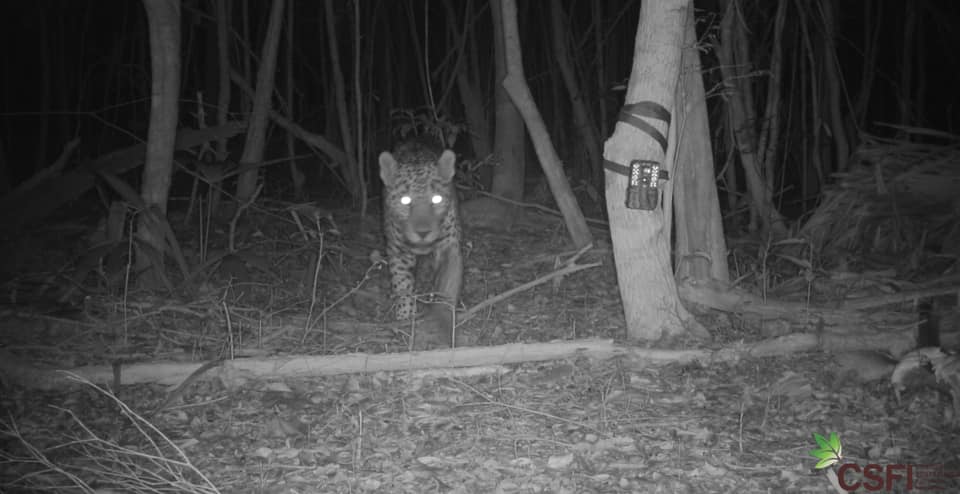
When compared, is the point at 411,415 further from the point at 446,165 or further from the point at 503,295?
the point at 446,165

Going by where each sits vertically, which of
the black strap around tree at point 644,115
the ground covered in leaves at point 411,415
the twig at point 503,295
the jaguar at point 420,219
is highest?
the black strap around tree at point 644,115

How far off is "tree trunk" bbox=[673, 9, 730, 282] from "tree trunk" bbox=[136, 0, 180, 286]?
419 centimetres

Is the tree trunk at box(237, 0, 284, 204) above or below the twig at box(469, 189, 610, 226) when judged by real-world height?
above

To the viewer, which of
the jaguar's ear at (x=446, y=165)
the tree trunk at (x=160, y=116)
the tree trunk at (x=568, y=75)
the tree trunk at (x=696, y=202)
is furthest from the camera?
the tree trunk at (x=568, y=75)


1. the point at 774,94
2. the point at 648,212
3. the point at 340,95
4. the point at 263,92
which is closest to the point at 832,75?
the point at 774,94

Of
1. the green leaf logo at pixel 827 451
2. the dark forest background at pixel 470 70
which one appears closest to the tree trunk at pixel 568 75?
the dark forest background at pixel 470 70


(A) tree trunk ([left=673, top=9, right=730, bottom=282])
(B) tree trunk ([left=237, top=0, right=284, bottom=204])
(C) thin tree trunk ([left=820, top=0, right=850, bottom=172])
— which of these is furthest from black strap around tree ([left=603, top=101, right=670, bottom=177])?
(B) tree trunk ([left=237, top=0, right=284, bottom=204])

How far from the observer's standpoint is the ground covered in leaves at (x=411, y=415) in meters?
3.86

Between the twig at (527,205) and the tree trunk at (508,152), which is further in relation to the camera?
the tree trunk at (508,152)

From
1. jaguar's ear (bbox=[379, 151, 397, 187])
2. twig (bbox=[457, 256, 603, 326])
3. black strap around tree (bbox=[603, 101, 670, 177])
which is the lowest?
twig (bbox=[457, 256, 603, 326])

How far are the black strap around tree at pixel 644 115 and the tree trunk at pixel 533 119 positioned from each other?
7.70 ft

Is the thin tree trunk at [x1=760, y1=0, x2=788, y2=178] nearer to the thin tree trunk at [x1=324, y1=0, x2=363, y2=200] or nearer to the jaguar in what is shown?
the jaguar

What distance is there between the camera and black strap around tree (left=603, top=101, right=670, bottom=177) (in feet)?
16.8

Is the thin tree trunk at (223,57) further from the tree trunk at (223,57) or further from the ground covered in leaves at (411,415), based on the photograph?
the ground covered in leaves at (411,415)
